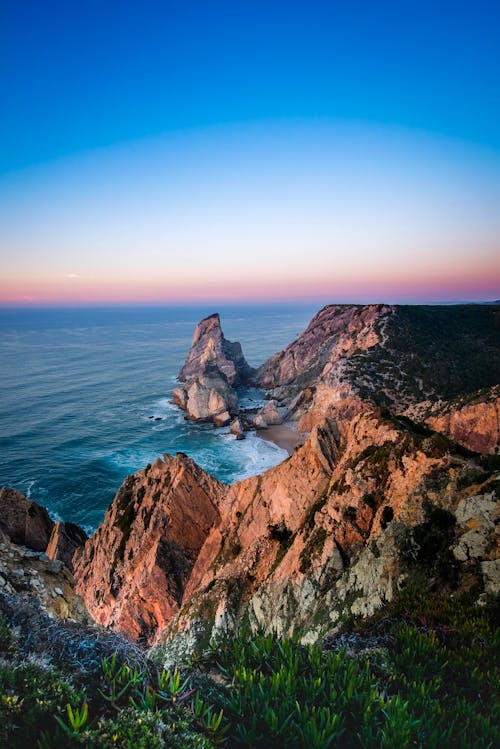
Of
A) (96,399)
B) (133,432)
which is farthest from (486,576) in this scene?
(96,399)

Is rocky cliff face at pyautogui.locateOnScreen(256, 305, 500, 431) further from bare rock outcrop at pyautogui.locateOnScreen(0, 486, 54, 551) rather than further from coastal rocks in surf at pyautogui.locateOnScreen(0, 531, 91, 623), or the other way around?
coastal rocks in surf at pyautogui.locateOnScreen(0, 531, 91, 623)

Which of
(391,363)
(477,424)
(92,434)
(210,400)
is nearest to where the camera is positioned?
(477,424)

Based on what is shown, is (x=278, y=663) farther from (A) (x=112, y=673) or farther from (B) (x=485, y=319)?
(B) (x=485, y=319)

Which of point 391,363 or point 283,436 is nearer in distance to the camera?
point 391,363

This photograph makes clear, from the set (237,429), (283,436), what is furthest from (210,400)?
(283,436)

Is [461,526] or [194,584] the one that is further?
[194,584]

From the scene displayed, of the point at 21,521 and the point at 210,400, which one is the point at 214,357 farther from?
the point at 21,521
